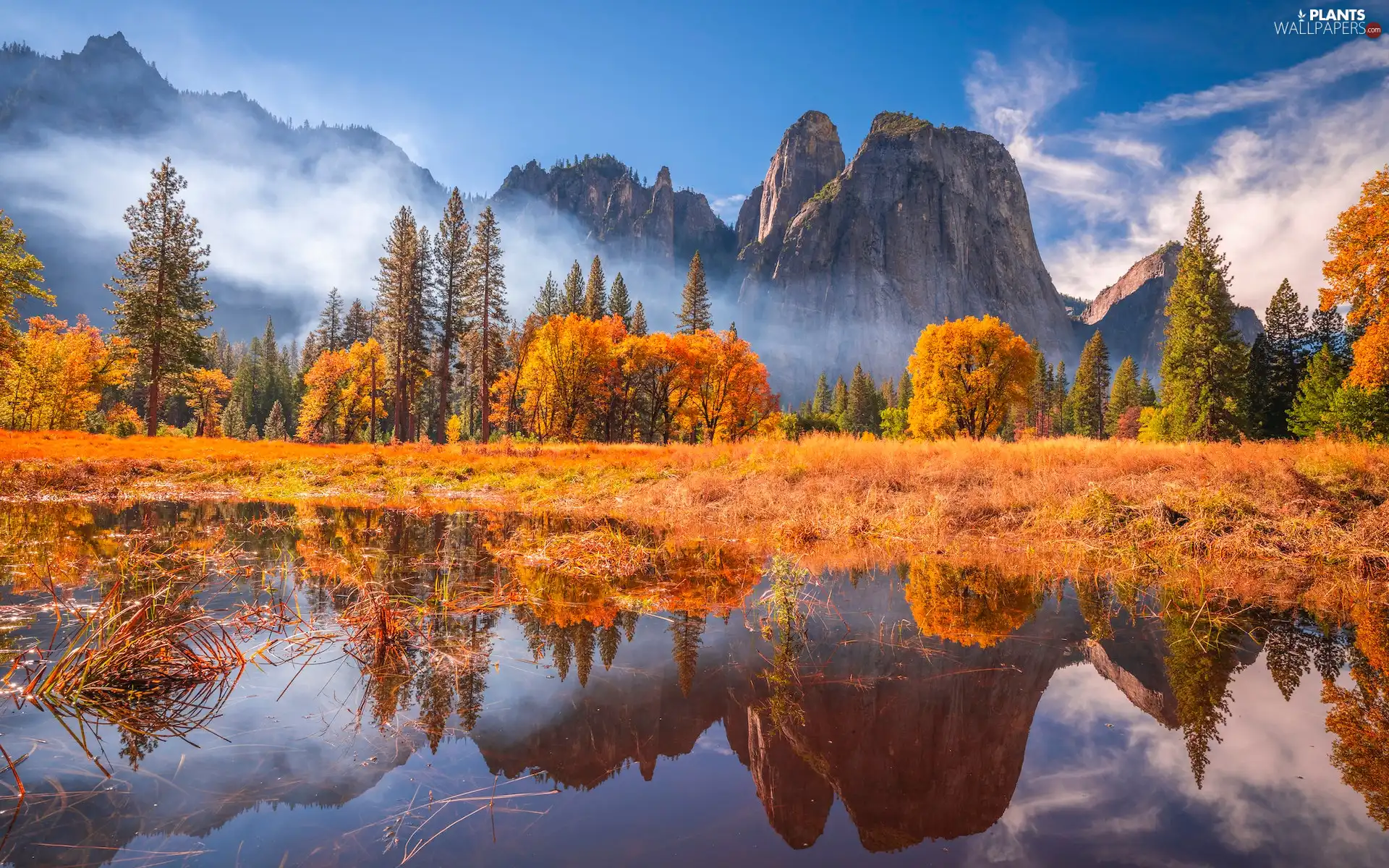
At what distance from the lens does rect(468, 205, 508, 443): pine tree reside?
41.1 m

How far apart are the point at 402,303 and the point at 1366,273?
4843cm

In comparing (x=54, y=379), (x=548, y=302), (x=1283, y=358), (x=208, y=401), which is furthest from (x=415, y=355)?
(x=1283, y=358)

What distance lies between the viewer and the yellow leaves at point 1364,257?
60.7ft

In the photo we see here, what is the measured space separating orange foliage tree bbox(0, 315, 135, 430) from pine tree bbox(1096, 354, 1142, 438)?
345 ft

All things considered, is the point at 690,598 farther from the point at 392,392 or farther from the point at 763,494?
the point at 392,392

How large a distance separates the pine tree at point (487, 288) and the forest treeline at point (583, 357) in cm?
15

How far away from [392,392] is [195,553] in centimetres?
4834

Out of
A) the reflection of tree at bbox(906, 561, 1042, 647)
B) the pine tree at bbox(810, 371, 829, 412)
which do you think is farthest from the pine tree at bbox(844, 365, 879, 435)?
the reflection of tree at bbox(906, 561, 1042, 647)

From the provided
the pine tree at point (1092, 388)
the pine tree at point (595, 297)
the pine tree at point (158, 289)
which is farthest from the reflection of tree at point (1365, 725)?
the pine tree at point (1092, 388)

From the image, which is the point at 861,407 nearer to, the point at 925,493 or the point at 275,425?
the point at 275,425

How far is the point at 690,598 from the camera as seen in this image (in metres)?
7.00

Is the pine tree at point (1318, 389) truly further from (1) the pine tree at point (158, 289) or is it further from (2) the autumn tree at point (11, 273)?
(2) the autumn tree at point (11, 273)

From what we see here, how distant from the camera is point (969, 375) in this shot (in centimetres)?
4216

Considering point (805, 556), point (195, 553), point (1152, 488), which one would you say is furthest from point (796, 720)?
point (1152, 488)
